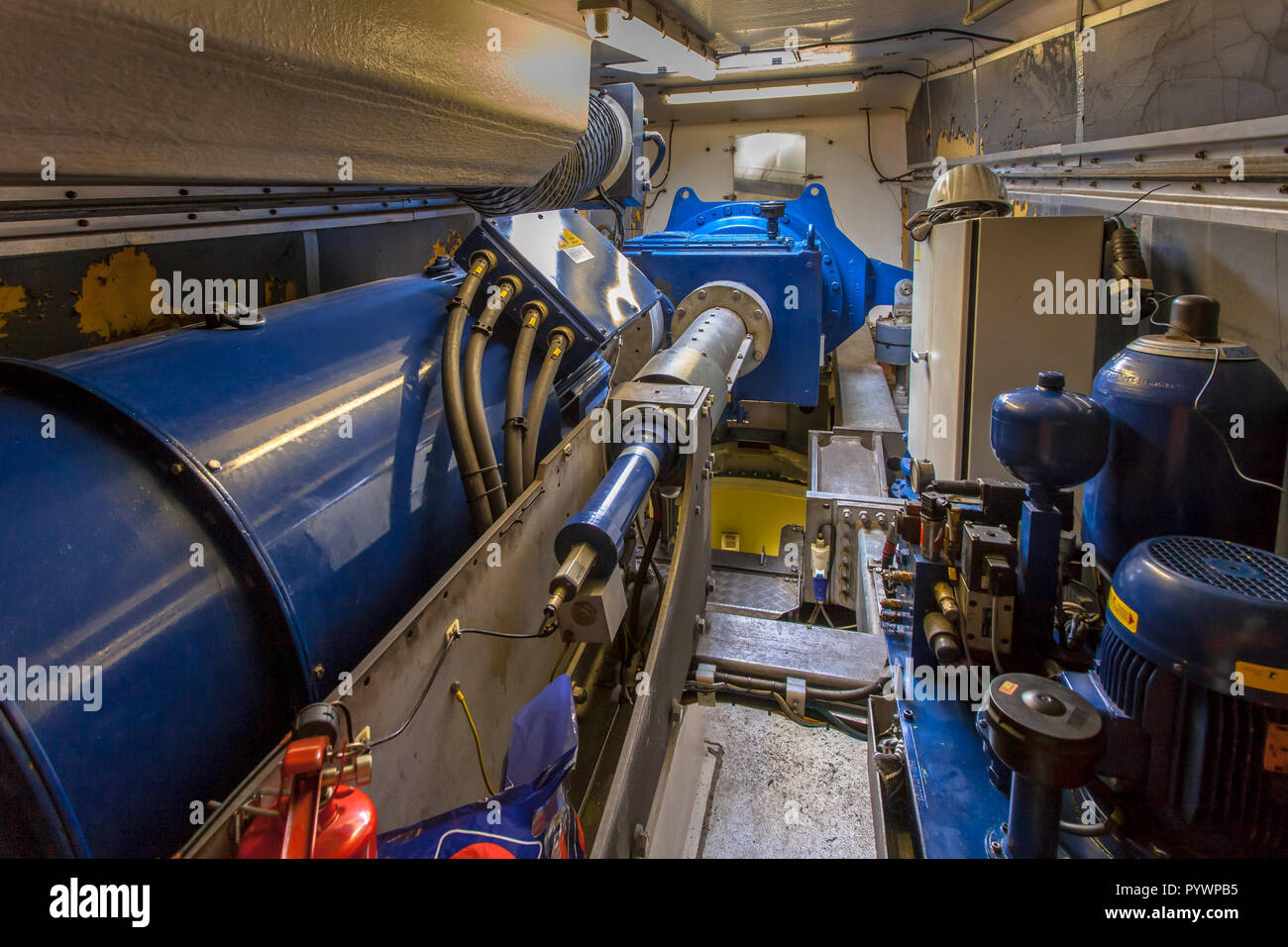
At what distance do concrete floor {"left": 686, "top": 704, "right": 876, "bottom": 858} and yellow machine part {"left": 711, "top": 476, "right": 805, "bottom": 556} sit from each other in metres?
2.50


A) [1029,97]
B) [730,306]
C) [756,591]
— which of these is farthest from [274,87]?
[1029,97]

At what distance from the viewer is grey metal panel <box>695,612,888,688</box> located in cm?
178

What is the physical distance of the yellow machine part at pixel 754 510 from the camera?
4309 mm

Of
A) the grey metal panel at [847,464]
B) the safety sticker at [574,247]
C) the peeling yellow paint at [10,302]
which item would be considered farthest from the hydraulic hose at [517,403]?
the grey metal panel at [847,464]

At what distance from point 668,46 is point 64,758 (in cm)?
372

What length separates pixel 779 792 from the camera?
1.64 metres

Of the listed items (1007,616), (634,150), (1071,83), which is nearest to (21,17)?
(1007,616)

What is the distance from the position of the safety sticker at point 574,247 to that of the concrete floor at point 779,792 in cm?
132

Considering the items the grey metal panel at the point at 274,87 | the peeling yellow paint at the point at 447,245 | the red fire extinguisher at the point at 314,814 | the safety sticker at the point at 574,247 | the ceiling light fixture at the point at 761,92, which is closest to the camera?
the grey metal panel at the point at 274,87

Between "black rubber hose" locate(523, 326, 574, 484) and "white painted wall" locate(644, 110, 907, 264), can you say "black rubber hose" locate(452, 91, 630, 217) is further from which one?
"white painted wall" locate(644, 110, 907, 264)

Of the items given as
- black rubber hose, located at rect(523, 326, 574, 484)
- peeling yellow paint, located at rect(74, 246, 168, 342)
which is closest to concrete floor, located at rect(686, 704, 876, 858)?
black rubber hose, located at rect(523, 326, 574, 484)

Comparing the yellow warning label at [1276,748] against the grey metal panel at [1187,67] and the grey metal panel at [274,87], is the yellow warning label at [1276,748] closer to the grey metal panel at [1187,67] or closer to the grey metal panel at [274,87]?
the grey metal panel at [1187,67]

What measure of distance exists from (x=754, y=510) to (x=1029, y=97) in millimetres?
2435
